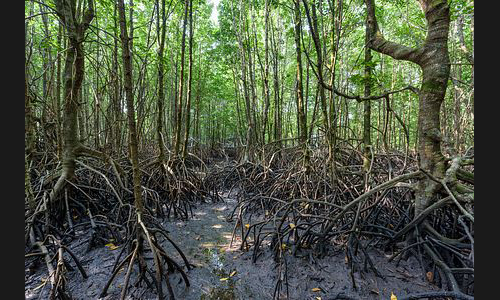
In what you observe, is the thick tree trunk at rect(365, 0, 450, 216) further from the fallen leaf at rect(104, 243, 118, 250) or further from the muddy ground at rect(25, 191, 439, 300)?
the fallen leaf at rect(104, 243, 118, 250)

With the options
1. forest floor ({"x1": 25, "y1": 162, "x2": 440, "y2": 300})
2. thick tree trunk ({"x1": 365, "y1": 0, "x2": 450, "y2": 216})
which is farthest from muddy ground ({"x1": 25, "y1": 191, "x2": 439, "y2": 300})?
thick tree trunk ({"x1": 365, "y1": 0, "x2": 450, "y2": 216})

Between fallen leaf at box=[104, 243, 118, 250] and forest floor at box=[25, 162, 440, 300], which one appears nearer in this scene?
forest floor at box=[25, 162, 440, 300]

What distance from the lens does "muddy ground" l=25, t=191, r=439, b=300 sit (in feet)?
6.78

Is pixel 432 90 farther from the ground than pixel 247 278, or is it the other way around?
pixel 432 90

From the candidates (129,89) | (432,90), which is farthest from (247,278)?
(432,90)

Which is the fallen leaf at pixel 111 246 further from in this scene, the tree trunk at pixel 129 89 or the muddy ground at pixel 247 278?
the tree trunk at pixel 129 89

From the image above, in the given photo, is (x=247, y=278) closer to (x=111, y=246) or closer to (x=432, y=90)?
(x=111, y=246)

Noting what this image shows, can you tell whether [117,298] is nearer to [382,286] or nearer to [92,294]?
[92,294]

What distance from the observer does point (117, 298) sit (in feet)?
6.63

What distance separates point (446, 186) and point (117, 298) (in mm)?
3363

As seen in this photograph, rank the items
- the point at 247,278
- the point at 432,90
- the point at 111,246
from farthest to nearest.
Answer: the point at 111,246 → the point at 247,278 → the point at 432,90

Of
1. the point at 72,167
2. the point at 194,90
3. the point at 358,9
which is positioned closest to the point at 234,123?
the point at 194,90

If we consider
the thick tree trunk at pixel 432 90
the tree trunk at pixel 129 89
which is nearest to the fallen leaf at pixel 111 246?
the tree trunk at pixel 129 89

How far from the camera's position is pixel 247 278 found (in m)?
2.43
